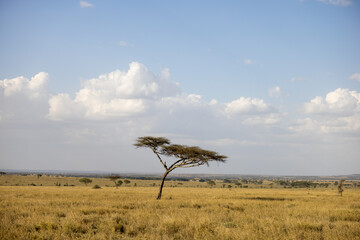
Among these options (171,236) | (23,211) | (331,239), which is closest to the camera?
(331,239)

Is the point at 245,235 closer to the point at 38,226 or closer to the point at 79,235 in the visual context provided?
the point at 79,235

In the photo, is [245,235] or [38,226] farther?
[38,226]

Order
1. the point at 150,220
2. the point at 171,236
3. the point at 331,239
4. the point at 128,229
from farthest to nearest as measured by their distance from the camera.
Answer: the point at 150,220, the point at 128,229, the point at 171,236, the point at 331,239

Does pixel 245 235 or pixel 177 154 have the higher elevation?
pixel 177 154

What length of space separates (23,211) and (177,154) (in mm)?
17366

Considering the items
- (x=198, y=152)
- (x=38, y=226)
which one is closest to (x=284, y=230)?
(x=38, y=226)

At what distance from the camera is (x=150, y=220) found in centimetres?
1256

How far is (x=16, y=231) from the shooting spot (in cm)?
955

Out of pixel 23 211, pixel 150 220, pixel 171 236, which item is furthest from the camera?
pixel 23 211

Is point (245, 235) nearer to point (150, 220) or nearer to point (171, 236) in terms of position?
point (171, 236)

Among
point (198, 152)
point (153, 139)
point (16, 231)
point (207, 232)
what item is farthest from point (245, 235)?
point (153, 139)

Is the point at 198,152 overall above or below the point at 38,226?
above

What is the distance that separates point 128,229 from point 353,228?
8.68 m

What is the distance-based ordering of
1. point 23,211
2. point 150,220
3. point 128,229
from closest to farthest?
point 128,229 → point 150,220 → point 23,211
